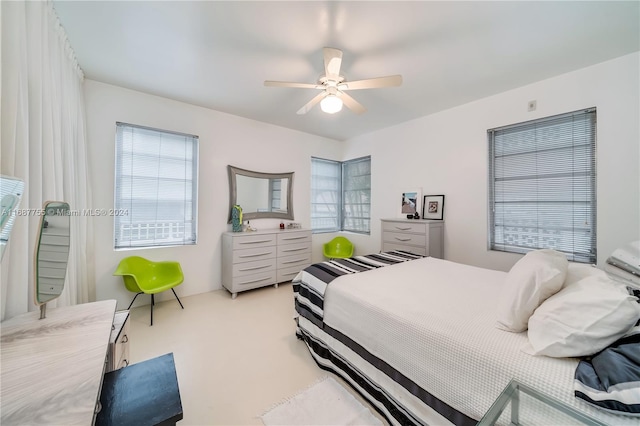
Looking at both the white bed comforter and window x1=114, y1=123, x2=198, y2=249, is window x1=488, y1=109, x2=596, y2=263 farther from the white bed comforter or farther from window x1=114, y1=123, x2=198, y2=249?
window x1=114, y1=123, x2=198, y2=249

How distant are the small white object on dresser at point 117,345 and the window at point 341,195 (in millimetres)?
3313

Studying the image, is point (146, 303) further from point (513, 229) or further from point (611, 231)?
point (611, 231)

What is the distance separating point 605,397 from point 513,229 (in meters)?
2.57

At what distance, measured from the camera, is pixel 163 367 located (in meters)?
1.09

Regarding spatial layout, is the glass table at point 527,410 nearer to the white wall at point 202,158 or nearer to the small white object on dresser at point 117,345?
the small white object on dresser at point 117,345

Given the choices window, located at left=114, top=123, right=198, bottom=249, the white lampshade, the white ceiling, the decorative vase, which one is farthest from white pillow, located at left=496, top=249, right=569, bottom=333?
window, located at left=114, top=123, right=198, bottom=249

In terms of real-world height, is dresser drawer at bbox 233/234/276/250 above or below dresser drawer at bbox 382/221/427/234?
below

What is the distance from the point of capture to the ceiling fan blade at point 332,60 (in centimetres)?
178

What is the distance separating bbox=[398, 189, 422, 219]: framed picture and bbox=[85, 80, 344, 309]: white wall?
1.72m

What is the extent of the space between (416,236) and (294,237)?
6.19 ft

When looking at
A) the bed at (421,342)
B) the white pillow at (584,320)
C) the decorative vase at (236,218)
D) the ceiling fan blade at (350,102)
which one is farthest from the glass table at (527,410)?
the decorative vase at (236,218)

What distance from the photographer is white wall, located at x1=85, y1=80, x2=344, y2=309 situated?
8.63 ft

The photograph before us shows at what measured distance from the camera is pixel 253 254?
336cm

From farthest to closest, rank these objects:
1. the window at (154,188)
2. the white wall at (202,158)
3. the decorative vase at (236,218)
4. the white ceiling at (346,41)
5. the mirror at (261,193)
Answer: the mirror at (261,193)
the decorative vase at (236,218)
the window at (154,188)
the white wall at (202,158)
the white ceiling at (346,41)
